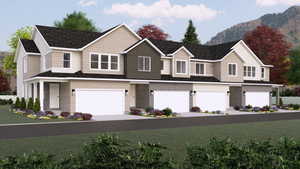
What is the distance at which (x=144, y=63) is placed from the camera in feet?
93.6

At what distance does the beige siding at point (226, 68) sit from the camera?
115ft

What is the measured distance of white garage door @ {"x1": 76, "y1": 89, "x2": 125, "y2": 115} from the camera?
24500 mm

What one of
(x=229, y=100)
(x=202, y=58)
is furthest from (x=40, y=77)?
(x=229, y=100)

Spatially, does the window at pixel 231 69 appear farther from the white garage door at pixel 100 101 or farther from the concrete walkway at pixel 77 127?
the concrete walkway at pixel 77 127

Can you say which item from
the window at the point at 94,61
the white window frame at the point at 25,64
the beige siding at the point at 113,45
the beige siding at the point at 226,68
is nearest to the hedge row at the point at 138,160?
the beige siding at the point at 113,45

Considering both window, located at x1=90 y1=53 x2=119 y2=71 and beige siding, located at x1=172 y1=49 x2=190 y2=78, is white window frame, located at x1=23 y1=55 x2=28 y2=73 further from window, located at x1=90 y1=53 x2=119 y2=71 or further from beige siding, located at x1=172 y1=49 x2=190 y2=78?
beige siding, located at x1=172 y1=49 x2=190 y2=78

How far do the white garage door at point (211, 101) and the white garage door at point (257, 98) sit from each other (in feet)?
14.7

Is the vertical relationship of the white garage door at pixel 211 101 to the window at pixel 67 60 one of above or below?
below

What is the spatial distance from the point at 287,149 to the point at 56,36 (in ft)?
85.1

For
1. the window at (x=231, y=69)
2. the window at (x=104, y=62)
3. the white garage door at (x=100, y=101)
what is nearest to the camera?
the white garage door at (x=100, y=101)

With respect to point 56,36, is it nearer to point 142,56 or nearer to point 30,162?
point 142,56

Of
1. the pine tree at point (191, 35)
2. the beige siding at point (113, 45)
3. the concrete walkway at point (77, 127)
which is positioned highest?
the pine tree at point (191, 35)

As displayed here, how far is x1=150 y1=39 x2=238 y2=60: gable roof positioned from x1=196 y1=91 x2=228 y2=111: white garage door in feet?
17.3

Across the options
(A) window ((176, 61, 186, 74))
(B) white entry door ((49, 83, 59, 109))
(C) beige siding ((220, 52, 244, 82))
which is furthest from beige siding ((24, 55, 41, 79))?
(C) beige siding ((220, 52, 244, 82))
